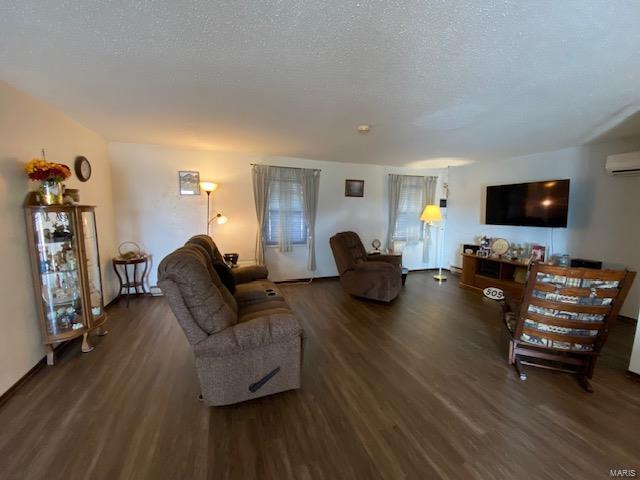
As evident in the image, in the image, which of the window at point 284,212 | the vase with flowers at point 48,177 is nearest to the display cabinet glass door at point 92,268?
the vase with flowers at point 48,177

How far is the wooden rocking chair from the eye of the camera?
196 cm

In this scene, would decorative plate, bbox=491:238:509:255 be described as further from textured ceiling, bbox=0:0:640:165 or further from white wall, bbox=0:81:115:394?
white wall, bbox=0:81:115:394

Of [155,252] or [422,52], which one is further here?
[155,252]

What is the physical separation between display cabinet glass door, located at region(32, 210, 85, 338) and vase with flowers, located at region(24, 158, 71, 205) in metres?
0.12

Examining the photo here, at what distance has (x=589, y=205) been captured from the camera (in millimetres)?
3701

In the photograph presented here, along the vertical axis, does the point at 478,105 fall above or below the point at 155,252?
above

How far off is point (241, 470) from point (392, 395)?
1.12 metres

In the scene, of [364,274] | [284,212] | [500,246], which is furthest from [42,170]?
[500,246]

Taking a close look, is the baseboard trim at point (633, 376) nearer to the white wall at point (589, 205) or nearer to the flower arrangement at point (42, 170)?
the white wall at point (589, 205)

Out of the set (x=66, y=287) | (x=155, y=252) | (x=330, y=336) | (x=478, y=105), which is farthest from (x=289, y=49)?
(x=155, y=252)

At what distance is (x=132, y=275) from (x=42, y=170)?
2.30 metres

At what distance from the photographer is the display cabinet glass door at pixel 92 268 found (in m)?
2.61

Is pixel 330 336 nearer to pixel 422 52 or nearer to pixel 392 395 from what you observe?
pixel 392 395

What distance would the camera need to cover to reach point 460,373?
7.50 feet
